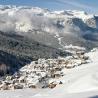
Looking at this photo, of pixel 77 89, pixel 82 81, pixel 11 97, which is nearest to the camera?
pixel 11 97

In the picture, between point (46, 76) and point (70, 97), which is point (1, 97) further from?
point (46, 76)

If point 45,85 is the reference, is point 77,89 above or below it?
below

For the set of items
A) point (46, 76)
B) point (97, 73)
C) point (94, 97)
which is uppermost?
point (46, 76)

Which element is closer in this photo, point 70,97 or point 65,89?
point 70,97

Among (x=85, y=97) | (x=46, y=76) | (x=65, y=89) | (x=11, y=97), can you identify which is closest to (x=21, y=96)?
(x=11, y=97)

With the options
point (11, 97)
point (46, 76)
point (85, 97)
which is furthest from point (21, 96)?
point (46, 76)

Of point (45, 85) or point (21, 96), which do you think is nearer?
point (21, 96)

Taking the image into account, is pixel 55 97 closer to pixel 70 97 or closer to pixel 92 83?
pixel 70 97

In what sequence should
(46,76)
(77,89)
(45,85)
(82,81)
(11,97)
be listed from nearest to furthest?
(11,97) < (77,89) < (82,81) < (45,85) < (46,76)

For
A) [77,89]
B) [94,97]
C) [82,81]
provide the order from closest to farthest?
[94,97] < [77,89] < [82,81]
